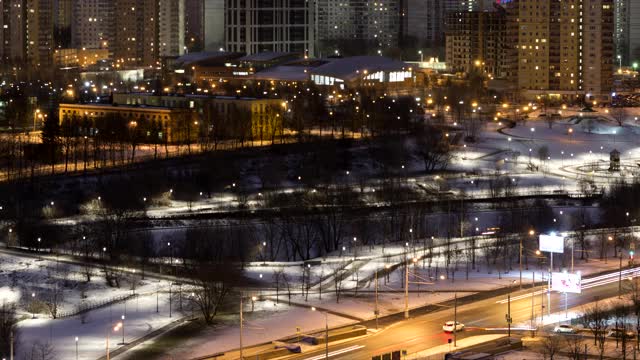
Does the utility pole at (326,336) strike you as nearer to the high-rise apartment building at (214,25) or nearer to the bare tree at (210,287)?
the bare tree at (210,287)

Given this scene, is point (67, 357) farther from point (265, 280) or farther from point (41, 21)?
point (41, 21)

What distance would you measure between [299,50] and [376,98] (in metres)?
16.8

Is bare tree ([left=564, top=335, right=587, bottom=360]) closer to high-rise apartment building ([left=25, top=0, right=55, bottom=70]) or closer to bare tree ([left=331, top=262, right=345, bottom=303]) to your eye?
bare tree ([left=331, top=262, right=345, bottom=303])

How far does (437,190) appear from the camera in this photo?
27125 millimetres

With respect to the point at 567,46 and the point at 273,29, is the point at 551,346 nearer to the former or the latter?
the point at 567,46

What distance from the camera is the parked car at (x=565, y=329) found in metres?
15.5

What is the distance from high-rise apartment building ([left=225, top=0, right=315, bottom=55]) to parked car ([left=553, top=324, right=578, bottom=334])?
41.5 metres

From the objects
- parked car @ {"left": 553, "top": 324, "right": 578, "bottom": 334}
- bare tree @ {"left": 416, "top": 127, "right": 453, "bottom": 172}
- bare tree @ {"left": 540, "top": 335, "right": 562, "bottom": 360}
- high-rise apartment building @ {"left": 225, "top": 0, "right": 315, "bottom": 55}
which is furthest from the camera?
high-rise apartment building @ {"left": 225, "top": 0, "right": 315, "bottom": 55}

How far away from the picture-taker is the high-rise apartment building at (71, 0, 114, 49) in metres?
68.6

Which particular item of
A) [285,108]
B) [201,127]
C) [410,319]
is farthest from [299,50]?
[410,319]

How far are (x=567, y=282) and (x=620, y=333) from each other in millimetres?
1704

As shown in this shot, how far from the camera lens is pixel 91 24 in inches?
2726

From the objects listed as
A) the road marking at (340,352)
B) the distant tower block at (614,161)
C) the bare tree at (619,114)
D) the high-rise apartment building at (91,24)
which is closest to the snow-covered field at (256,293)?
the road marking at (340,352)

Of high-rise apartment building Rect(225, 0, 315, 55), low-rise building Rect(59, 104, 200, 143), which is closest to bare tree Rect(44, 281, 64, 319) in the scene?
low-rise building Rect(59, 104, 200, 143)
